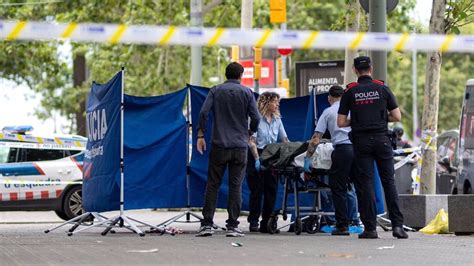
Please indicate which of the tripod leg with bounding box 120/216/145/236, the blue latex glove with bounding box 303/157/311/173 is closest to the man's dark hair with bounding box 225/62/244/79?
the blue latex glove with bounding box 303/157/311/173

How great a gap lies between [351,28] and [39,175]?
637cm

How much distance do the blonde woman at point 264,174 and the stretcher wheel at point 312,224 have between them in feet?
1.53

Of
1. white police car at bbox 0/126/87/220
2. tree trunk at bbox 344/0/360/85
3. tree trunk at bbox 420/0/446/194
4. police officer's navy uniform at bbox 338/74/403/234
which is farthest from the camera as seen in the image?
tree trunk at bbox 344/0/360/85

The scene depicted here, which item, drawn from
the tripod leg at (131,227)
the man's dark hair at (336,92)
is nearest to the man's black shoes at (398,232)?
the man's dark hair at (336,92)

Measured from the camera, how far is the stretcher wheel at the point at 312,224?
652 inches

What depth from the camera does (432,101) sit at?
19.6 metres

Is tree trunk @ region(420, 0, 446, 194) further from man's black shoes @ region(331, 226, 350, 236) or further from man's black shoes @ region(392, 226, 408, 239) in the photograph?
man's black shoes @ region(392, 226, 408, 239)

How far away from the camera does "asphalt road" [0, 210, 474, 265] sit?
1178 cm

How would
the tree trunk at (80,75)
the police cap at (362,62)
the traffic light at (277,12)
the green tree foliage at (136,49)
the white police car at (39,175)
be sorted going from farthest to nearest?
the tree trunk at (80,75) < the green tree foliage at (136,49) < the traffic light at (277,12) < the white police car at (39,175) < the police cap at (362,62)

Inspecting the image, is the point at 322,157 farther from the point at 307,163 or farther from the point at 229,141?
the point at 229,141

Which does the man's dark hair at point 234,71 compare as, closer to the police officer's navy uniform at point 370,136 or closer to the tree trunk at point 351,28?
the police officer's navy uniform at point 370,136

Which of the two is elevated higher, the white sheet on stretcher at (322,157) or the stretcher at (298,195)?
the white sheet on stretcher at (322,157)

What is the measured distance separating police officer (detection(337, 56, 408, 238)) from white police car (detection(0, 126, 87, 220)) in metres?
8.21

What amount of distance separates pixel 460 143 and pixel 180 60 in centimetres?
2502
